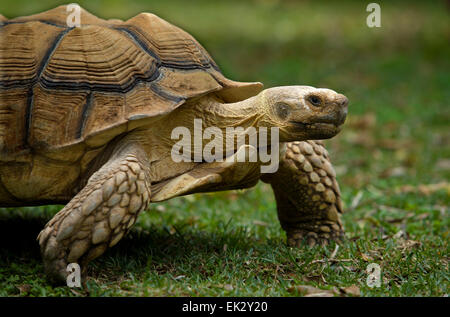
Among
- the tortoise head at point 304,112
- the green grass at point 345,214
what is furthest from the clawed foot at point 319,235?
the tortoise head at point 304,112

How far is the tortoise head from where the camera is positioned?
2.92m

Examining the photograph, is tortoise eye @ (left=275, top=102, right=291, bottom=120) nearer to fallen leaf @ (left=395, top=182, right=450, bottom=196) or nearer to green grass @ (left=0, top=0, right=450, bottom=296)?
green grass @ (left=0, top=0, right=450, bottom=296)

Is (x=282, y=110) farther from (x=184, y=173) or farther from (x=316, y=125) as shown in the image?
(x=184, y=173)

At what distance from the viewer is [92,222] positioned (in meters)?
2.72

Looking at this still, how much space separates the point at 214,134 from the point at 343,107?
712mm

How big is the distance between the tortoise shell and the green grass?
2.35 feet

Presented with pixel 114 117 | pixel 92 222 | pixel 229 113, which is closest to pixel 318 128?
pixel 229 113

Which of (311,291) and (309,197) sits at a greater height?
(309,197)

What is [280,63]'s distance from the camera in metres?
9.94

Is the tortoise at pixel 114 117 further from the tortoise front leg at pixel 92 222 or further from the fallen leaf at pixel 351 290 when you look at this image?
the fallen leaf at pixel 351 290

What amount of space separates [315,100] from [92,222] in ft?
4.02

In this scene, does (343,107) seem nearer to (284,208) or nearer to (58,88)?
(284,208)

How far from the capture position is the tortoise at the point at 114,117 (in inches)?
111

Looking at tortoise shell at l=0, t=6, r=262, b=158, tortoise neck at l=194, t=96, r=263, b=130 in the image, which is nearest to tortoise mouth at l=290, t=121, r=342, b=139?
tortoise neck at l=194, t=96, r=263, b=130
